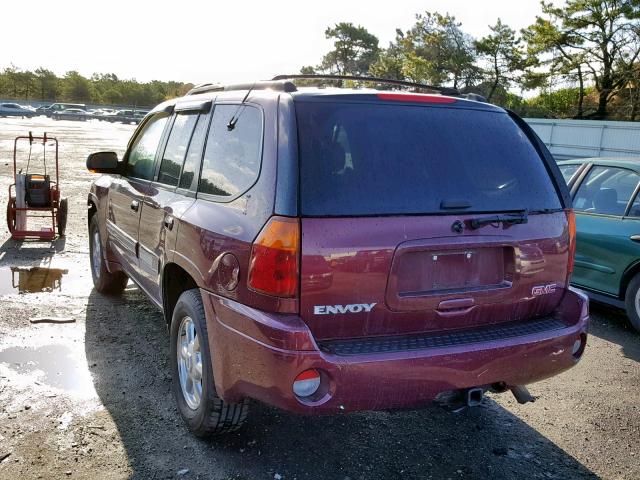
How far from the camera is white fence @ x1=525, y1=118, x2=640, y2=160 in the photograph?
78.7 feet

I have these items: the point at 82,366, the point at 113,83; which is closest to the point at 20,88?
the point at 113,83

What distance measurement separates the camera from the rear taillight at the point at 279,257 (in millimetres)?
2602

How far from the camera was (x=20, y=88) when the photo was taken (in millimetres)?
93312

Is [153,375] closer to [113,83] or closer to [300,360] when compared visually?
[300,360]

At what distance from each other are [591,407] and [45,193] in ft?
24.9

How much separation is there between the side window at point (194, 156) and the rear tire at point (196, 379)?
693 millimetres

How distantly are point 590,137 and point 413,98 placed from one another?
2540cm

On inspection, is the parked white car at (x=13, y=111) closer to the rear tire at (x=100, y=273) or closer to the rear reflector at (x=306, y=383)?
the rear tire at (x=100, y=273)

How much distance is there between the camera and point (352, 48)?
90.1 metres

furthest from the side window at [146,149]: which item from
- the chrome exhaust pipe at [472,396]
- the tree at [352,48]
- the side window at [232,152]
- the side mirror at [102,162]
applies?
the tree at [352,48]

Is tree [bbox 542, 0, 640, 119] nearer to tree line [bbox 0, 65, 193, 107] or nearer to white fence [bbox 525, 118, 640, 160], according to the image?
white fence [bbox 525, 118, 640, 160]

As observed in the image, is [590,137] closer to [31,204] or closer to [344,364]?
[31,204]

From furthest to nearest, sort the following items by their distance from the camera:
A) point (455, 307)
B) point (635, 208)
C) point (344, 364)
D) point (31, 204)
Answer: point (31, 204)
point (635, 208)
point (455, 307)
point (344, 364)

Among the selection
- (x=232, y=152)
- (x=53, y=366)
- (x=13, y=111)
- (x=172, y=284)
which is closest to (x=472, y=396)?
(x=232, y=152)
